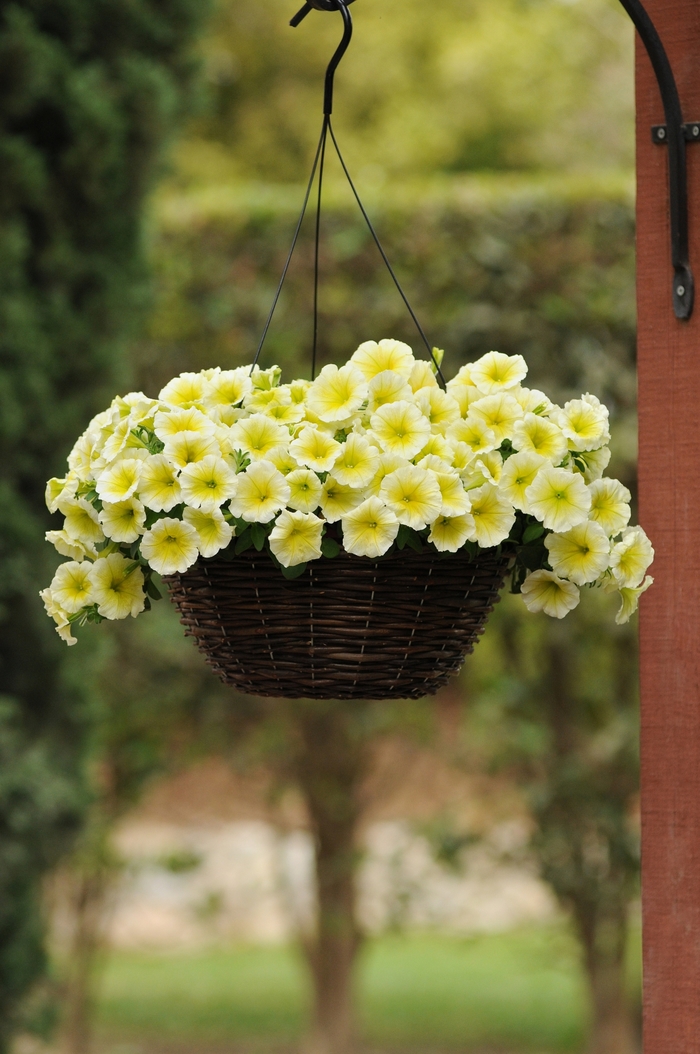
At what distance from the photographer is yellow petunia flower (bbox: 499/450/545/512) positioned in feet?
3.61

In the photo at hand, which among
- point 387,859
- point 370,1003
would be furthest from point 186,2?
point 370,1003

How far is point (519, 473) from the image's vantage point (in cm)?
111

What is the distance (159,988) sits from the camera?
4785 mm

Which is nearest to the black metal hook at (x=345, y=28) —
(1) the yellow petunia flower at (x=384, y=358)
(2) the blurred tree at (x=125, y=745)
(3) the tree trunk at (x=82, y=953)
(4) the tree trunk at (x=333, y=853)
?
(1) the yellow petunia flower at (x=384, y=358)

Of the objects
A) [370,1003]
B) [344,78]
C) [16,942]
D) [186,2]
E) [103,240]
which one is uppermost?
[344,78]

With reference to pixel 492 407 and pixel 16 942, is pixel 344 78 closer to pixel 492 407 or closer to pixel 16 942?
pixel 16 942

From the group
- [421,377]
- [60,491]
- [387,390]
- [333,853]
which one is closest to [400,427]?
[387,390]

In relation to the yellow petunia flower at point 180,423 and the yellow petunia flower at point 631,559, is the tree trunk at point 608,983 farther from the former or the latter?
the yellow petunia flower at point 180,423

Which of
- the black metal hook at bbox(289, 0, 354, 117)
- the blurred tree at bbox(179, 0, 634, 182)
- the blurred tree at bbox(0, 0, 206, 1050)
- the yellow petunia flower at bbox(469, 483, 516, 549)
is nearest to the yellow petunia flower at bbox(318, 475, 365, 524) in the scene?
the yellow petunia flower at bbox(469, 483, 516, 549)

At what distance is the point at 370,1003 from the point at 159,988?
0.89 m

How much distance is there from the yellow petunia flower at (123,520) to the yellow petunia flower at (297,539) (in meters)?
0.15

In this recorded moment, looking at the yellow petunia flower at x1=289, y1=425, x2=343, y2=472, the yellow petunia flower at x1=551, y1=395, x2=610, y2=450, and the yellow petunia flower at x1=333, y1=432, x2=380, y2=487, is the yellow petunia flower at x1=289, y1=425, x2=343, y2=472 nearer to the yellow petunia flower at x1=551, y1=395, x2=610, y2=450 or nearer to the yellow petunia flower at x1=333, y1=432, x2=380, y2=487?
the yellow petunia flower at x1=333, y1=432, x2=380, y2=487

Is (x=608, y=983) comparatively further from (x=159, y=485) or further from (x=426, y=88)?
(x=426, y=88)

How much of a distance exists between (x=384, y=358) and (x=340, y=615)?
0.29m
